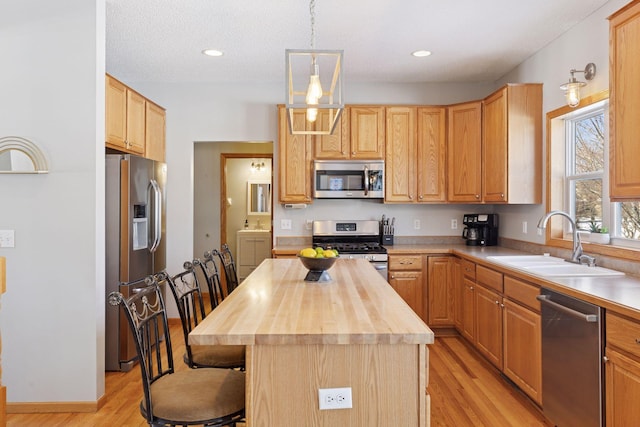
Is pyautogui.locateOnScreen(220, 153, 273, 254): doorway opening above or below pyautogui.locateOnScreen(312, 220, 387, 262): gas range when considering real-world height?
above

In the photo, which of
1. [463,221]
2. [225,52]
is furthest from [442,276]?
[225,52]

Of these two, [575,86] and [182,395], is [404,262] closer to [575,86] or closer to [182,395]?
[575,86]

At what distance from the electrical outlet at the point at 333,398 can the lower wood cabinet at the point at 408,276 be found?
2.86 m

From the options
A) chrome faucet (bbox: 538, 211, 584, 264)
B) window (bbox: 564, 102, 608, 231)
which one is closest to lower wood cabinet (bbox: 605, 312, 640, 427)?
chrome faucet (bbox: 538, 211, 584, 264)

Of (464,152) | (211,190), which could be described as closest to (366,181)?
(464,152)

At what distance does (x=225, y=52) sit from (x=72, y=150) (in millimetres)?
1662

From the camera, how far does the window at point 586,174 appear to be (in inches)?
116

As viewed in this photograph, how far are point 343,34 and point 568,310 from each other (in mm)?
2508

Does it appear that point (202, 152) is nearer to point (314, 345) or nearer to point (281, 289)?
point (281, 289)

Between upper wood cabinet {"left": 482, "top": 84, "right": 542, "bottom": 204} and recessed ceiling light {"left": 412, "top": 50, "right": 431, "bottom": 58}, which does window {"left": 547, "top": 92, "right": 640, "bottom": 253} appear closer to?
upper wood cabinet {"left": 482, "top": 84, "right": 542, "bottom": 204}

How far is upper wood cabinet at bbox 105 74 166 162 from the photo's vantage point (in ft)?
11.4

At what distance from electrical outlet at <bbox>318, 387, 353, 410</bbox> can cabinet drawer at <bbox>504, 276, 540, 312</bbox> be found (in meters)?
1.63

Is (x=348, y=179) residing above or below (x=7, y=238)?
above

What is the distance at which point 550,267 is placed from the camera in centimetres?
318
